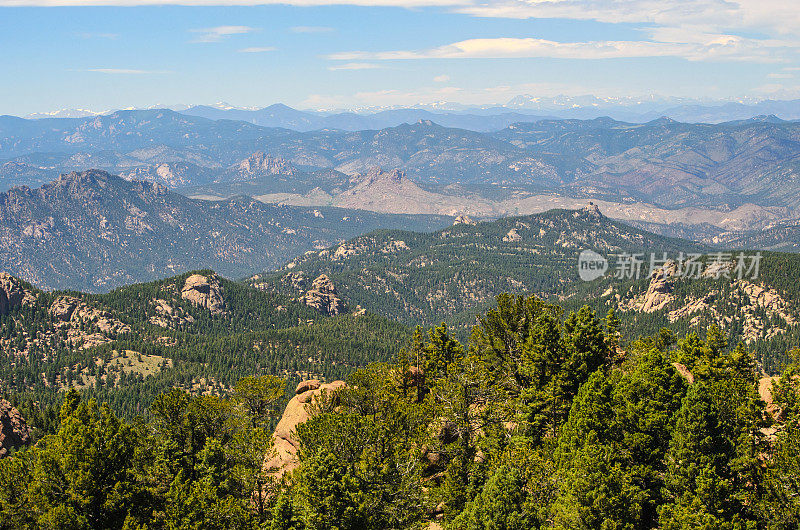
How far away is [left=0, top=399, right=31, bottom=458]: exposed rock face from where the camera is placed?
98812mm

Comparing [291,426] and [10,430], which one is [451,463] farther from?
[10,430]

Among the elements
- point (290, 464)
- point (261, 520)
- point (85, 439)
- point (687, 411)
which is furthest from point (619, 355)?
point (85, 439)

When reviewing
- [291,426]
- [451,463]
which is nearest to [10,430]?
[291,426]

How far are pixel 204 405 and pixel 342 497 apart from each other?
2878cm

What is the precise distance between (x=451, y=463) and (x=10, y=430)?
81544 mm

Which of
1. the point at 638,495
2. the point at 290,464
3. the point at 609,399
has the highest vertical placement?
the point at 609,399

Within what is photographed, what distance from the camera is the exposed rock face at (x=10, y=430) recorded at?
98812 mm

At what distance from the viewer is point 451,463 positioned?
6794 centimetres

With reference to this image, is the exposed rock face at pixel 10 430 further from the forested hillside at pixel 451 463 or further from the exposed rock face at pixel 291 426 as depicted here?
the exposed rock face at pixel 291 426

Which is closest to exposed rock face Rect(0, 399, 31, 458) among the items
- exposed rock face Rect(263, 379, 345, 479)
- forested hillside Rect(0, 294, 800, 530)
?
forested hillside Rect(0, 294, 800, 530)

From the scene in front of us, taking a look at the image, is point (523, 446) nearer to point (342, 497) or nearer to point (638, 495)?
point (638, 495)

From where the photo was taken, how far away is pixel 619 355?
105m

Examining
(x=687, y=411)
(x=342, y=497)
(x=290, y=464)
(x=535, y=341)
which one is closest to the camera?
(x=342, y=497)

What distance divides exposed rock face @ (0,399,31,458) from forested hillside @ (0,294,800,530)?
34187 millimetres
